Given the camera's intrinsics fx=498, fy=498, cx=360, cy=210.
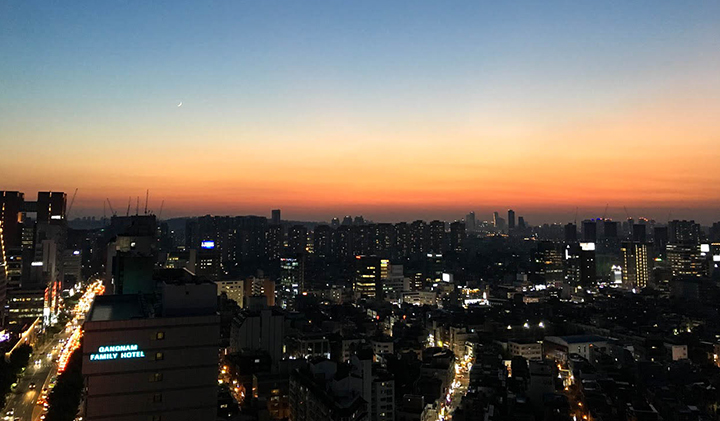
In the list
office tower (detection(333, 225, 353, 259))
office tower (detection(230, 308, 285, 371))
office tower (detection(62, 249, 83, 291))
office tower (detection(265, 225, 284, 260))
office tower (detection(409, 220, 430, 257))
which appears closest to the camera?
office tower (detection(230, 308, 285, 371))

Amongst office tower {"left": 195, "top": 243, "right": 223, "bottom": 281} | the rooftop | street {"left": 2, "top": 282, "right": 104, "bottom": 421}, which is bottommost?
street {"left": 2, "top": 282, "right": 104, "bottom": 421}

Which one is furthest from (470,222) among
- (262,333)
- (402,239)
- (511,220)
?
(262,333)

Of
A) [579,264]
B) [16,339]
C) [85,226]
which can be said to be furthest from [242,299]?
[85,226]

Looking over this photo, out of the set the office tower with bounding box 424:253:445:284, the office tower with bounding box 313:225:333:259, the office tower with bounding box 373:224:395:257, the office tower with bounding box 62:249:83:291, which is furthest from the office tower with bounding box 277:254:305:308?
the office tower with bounding box 373:224:395:257

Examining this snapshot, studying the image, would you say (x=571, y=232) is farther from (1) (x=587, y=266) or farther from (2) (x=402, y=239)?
(1) (x=587, y=266)

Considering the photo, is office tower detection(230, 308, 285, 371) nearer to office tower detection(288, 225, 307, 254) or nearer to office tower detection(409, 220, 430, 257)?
office tower detection(288, 225, 307, 254)

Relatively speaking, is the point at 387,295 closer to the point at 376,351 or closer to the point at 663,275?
the point at 376,351
